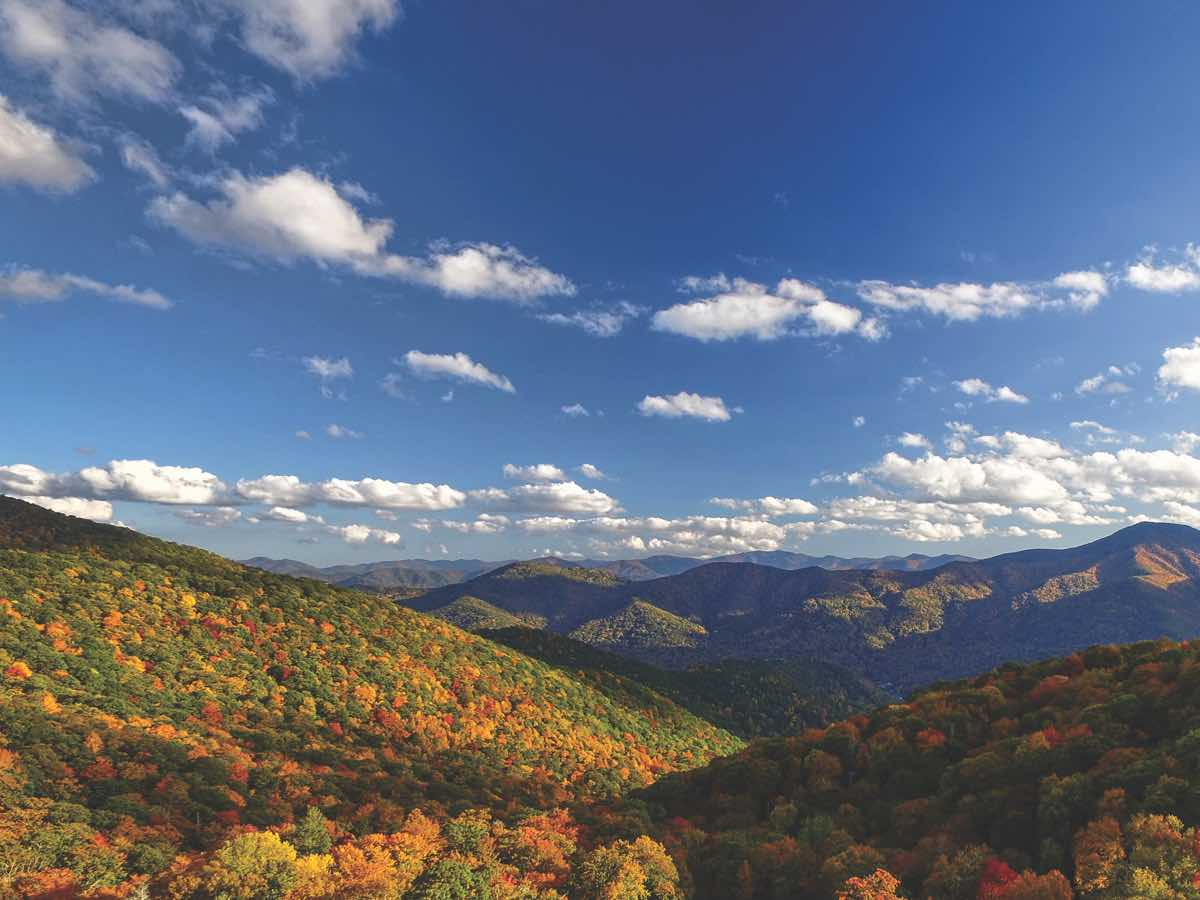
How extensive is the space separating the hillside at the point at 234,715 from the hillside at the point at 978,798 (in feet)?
79.6

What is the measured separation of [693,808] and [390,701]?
5849 cm

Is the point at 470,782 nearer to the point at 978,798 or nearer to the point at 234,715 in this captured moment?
the point at 234,715

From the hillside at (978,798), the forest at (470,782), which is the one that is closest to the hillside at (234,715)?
the forest at (470,782)

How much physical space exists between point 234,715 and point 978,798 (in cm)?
8079

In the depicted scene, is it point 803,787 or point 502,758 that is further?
point 502,758

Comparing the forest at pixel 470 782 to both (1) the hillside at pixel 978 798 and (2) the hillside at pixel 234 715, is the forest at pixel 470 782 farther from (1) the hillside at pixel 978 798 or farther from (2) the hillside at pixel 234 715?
(2) the hillside at pixel 234 715

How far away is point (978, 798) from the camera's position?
4425cm

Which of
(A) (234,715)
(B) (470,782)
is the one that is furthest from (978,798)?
(A) (234,715)

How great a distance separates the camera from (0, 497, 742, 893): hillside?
4188 centimetres

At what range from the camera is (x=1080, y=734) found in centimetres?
4788

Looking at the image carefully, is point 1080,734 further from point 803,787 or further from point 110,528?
point 110,528

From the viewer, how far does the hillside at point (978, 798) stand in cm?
3139

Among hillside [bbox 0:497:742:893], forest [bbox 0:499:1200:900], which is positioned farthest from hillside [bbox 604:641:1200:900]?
hillside [bbox 0:497:742:893]

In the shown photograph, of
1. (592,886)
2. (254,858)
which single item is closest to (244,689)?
(254,858)
